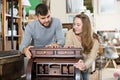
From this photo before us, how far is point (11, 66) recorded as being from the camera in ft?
7.32

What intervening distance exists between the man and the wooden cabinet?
142 cm

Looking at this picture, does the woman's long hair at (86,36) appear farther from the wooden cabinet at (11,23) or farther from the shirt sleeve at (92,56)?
the wooden cabinet at (11,23)

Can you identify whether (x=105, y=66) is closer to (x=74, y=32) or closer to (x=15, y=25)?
(x=15, y=25)

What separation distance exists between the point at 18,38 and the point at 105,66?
164 inches

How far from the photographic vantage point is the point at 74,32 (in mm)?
2273

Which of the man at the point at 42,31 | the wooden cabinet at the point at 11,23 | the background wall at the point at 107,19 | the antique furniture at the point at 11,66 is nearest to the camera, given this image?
the antique furniture at the point at 11,66

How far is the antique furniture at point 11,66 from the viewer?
206 cm

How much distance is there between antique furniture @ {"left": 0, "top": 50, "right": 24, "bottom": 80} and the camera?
2059 millimetres

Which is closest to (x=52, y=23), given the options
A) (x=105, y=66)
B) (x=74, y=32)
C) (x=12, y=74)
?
(x=74, y=32)

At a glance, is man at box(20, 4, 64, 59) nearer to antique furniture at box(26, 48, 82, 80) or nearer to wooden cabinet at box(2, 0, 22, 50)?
antique furniture at box(26, 48, 82, 80)

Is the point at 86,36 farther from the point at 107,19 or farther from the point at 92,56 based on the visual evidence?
the point at 107,19

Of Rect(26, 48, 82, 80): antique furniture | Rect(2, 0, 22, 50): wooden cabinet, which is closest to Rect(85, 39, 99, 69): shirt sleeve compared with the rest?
Rect(26, 48, 82, 80): antique furniture

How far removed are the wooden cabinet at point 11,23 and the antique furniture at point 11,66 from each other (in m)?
1.35

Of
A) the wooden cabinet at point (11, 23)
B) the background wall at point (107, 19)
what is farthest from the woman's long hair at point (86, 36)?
the background wall at point (107, 19)
